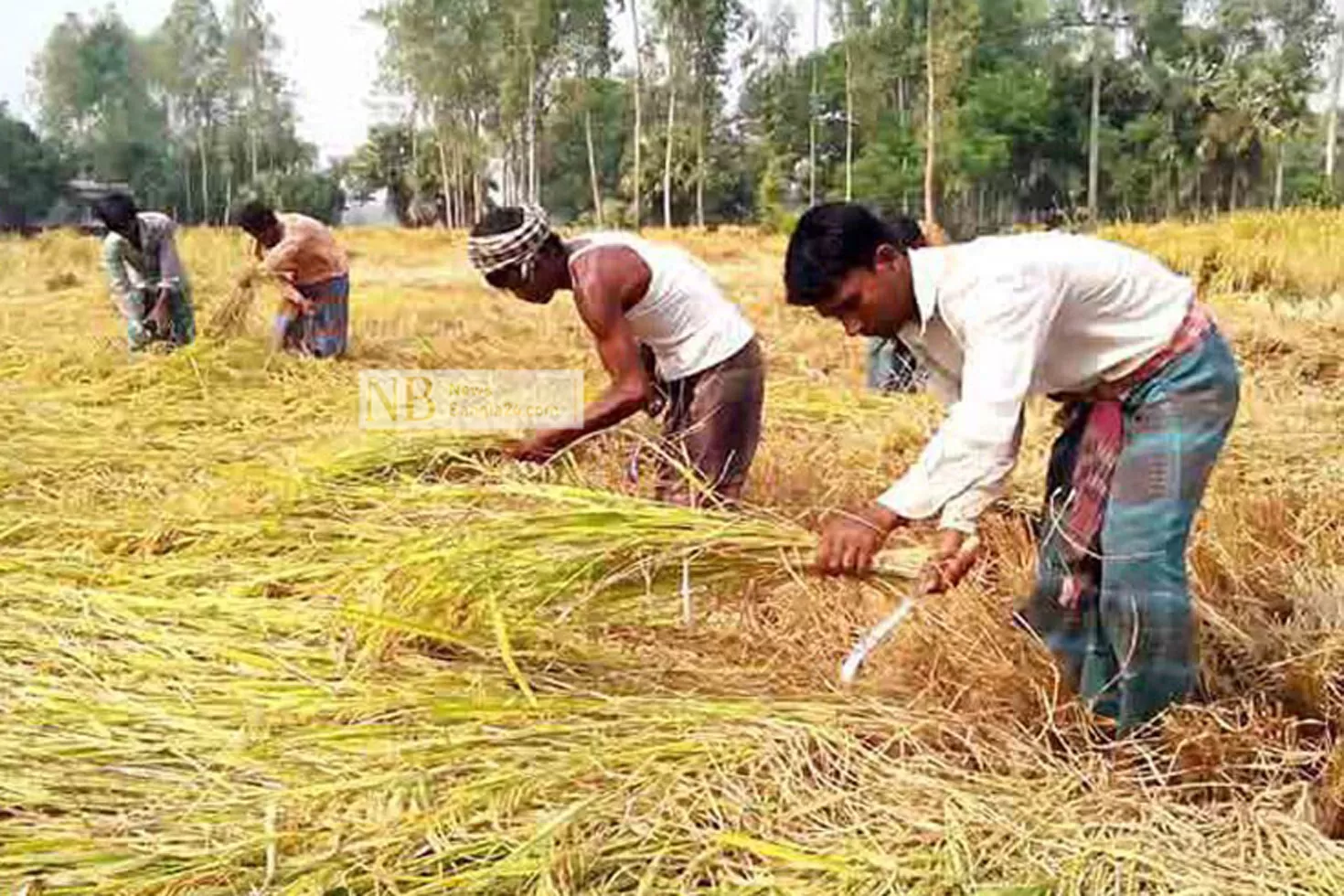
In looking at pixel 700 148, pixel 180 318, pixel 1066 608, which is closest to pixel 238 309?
pixel 180 318

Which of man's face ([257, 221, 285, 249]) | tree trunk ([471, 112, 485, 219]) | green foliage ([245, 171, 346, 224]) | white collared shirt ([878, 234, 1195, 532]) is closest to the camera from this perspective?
white collared shirt ([878, 234, 1195, 532])

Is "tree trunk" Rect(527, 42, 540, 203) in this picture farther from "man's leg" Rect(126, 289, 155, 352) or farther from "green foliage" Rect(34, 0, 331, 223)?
"man's leg" Rect(126, 289, 155, 352)

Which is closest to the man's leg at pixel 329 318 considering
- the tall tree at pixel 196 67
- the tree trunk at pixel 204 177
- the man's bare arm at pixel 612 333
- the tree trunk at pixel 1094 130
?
the man's bare arm at pixel 612 333

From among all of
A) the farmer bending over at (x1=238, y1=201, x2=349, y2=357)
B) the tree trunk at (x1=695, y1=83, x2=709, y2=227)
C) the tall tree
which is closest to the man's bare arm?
the farmer bending over at (x1=238, y1=201, x2=349, y2=357)

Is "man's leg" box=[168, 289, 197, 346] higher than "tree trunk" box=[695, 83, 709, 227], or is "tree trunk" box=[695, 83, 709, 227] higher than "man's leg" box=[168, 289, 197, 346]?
"tree trunk" box=[695, 83, 709, 227]

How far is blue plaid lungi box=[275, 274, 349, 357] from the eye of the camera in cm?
678

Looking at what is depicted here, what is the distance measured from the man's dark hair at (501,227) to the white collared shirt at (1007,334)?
1.07m

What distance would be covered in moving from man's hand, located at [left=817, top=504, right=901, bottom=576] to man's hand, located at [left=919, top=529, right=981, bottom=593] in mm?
87

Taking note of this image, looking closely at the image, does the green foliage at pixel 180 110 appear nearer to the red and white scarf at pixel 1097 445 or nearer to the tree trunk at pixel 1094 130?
the tree trunk at pixel 1094 130

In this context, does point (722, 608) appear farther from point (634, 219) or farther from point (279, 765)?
point (634, 219)

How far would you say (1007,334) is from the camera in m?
1.98

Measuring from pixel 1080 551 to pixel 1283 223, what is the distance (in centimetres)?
1187

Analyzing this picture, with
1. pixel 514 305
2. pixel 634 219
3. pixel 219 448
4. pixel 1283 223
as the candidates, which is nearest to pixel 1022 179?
pixel 634 219

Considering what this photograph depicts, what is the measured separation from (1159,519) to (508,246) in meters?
1.53
